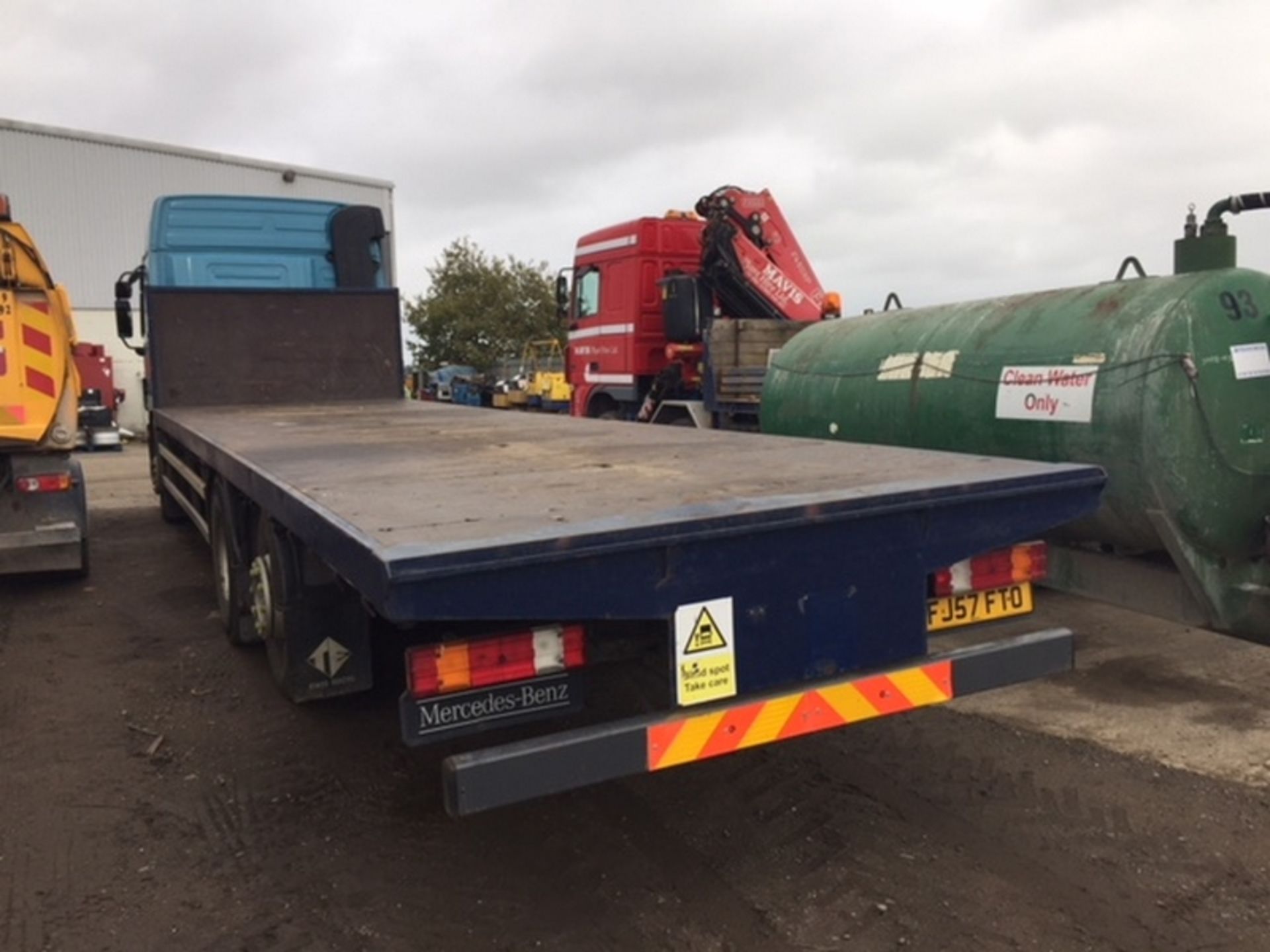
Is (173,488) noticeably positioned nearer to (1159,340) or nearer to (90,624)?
(90,624)

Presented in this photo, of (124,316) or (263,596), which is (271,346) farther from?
(263,596)

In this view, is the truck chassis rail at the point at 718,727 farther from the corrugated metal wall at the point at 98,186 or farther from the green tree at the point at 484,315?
the green tree at the point at 484,315

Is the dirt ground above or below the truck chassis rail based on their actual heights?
below

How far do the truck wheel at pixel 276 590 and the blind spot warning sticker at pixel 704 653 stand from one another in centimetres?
175

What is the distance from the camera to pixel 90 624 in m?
6.59

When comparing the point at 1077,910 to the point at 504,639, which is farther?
the point at 1077,910

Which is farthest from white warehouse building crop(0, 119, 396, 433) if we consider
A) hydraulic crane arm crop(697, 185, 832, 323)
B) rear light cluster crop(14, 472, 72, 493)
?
rear light cluster crop(14, 472, 72, 493)

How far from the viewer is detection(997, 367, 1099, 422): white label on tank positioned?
5.01 m

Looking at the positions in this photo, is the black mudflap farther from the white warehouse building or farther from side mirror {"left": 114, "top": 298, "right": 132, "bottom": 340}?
the white warehouse building

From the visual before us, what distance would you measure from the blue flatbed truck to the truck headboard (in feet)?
14.5

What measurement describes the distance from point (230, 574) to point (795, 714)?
367cm

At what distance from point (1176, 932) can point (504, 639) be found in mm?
2078

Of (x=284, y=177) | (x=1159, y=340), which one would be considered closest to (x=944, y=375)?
(x=1159, y=340)

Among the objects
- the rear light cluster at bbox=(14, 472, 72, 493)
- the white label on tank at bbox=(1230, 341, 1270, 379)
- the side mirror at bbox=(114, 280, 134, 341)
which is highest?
the side mirror at bbox=(114, 280, 134, 341)
